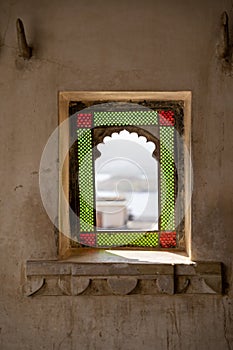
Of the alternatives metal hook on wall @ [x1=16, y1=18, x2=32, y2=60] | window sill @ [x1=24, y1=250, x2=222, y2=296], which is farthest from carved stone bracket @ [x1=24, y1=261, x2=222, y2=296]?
metal hook on wall @ [x1=16, y1=18, x2=32, y2=60]

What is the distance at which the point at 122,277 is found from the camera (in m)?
2.76

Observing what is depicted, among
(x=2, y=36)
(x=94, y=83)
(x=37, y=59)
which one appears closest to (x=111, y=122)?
(x=94, y=83)

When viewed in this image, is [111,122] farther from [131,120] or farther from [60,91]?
[60,91]

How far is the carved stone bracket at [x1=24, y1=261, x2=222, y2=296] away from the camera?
2736mm

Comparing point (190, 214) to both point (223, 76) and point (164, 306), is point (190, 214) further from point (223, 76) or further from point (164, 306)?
point (223, 76)

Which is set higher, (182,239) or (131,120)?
(131,120)

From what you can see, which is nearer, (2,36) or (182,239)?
(2,36)

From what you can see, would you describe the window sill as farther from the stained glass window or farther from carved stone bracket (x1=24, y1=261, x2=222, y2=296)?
the stained glass window

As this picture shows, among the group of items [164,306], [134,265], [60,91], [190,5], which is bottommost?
[164,306]

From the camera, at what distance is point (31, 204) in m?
2.81

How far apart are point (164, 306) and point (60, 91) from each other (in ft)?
4.59

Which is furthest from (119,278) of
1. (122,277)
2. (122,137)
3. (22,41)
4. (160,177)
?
(22,41)

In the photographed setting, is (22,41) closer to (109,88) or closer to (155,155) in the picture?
(109,88)

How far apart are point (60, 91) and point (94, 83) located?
205 millimetres
